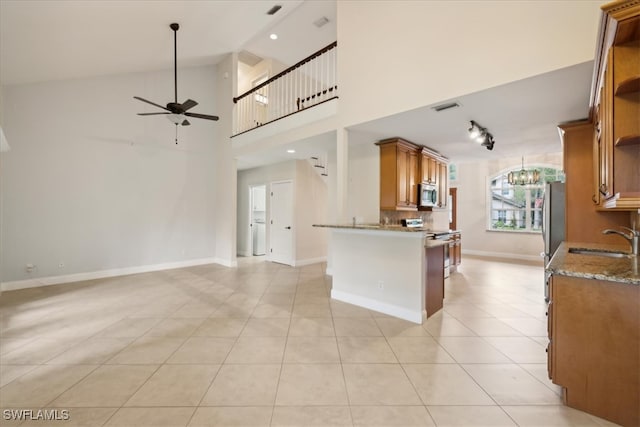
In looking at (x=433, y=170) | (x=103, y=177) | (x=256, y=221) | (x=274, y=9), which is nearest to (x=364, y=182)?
(x=433, y=170)

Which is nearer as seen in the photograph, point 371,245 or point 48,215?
point 371,245

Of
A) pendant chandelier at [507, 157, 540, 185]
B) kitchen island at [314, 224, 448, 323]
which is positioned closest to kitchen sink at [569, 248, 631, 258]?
kitchen island at [314, 224, 448, 323]

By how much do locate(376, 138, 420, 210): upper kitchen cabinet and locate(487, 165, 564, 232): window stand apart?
4.72 metres

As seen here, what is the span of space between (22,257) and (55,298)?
4.08ft

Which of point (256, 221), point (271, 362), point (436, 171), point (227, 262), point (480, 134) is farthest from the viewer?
point (256, 221)

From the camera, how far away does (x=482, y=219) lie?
820 cm

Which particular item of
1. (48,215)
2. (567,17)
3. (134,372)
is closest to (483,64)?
(567,17)

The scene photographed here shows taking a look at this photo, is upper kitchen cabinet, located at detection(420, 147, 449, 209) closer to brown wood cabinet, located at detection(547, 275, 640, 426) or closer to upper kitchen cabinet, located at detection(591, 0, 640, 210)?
upper kitchen cabinet, located at detection(591, 0, 640, 210)

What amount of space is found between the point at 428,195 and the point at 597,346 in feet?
13.0

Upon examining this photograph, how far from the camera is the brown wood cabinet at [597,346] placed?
5.06ft

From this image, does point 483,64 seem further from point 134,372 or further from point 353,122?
point 134,372

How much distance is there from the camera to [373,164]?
4.93m

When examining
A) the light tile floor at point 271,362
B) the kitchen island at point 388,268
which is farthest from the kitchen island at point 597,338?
the kitchen island at point 388,268

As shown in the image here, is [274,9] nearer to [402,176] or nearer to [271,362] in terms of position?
[402,176]
